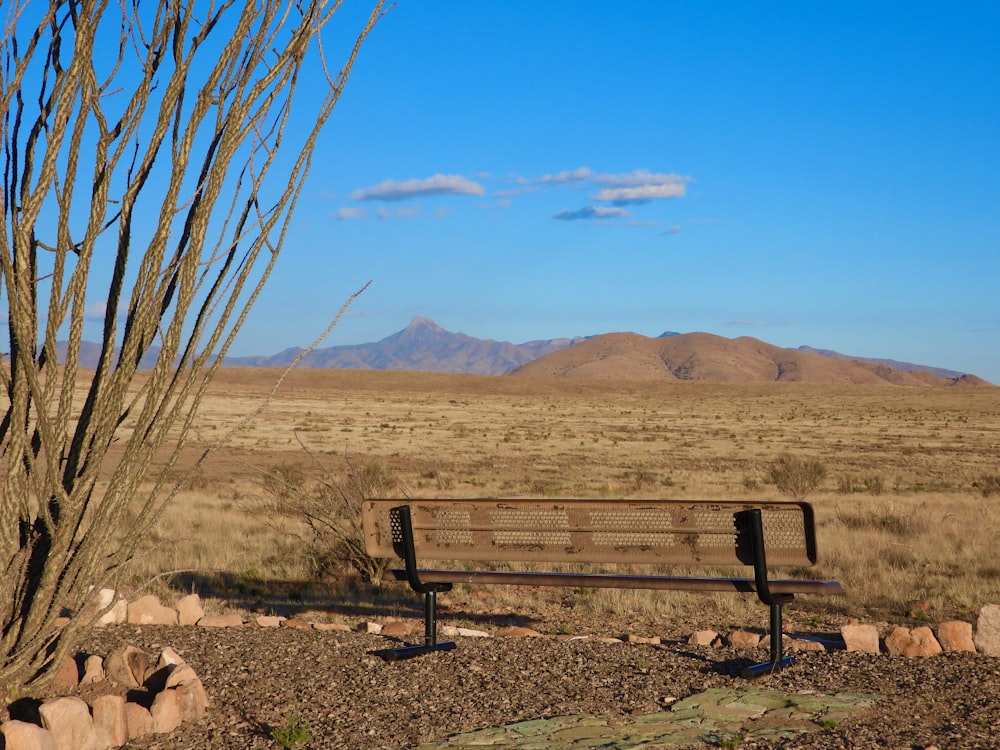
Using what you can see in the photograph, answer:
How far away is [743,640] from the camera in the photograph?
5352 millimetres

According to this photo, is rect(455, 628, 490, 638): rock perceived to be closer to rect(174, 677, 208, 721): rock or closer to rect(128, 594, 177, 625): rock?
rect(128, 594, 177, 625): rock

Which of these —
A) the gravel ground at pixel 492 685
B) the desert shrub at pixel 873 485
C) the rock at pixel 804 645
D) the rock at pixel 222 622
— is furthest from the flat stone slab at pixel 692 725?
the desert shrub at pixel 873 485

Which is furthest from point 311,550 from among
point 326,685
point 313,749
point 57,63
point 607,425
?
point 607,425

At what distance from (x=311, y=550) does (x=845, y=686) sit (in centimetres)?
545

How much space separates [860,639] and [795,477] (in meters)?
14.5

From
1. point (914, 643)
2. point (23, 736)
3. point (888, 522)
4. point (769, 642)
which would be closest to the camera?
point (23, 736)

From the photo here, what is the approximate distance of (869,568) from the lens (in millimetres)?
9039

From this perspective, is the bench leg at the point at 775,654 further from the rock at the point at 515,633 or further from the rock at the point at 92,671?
the rock at the point at 92,671

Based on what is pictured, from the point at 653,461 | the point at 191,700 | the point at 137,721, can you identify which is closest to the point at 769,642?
the point at 191,700

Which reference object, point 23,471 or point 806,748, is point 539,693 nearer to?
point 806,748

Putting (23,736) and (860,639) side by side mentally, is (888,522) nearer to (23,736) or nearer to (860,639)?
(860,639)

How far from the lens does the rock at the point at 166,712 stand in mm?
3873

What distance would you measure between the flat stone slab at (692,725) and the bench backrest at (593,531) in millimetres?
911

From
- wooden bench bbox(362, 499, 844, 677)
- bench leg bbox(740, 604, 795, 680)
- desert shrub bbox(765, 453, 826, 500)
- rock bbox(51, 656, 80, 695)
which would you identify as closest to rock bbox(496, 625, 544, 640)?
wooden bench bbox(362, 499, 844, 677)
